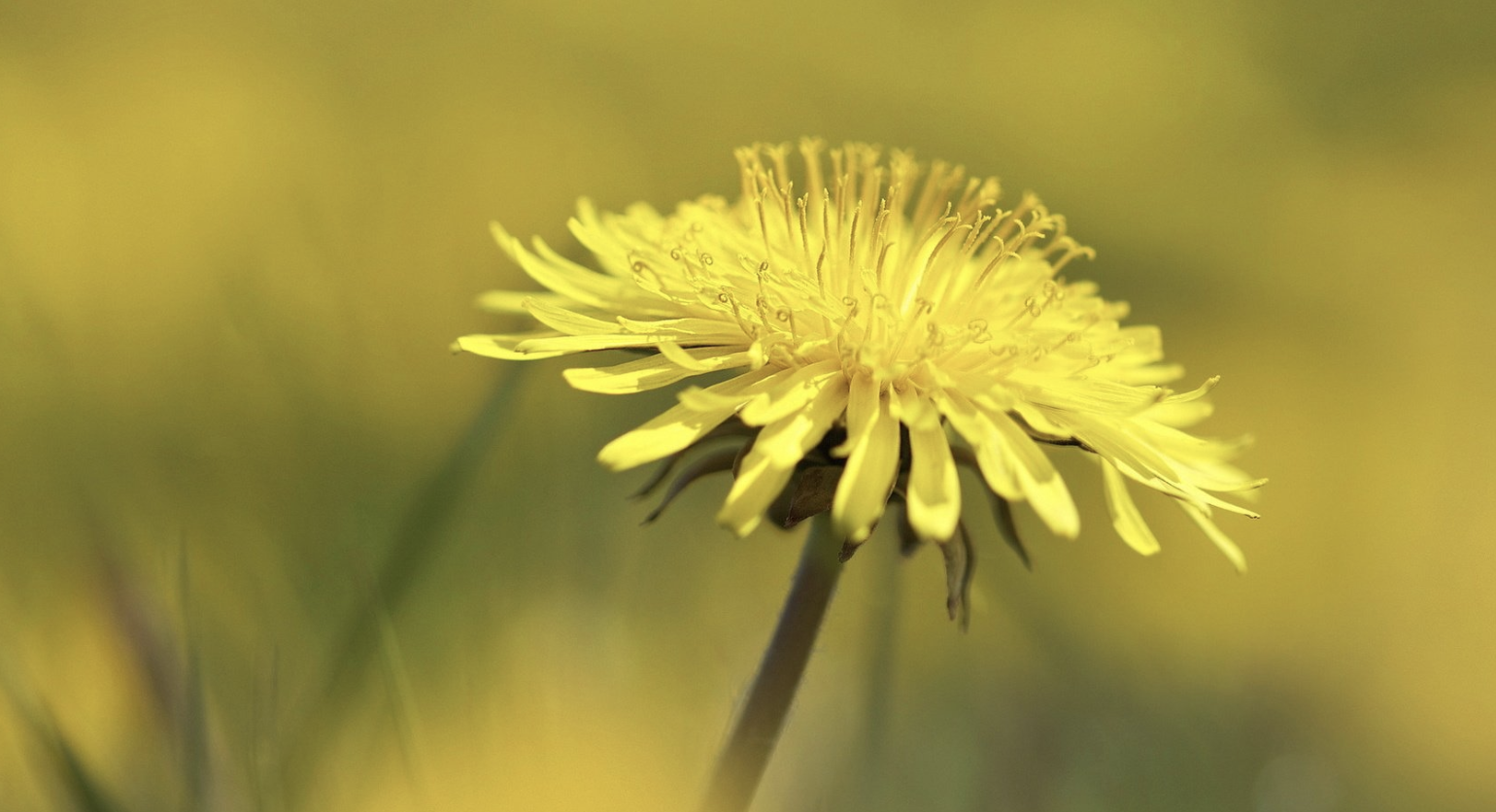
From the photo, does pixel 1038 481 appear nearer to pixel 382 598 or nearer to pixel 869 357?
pixel 869 357

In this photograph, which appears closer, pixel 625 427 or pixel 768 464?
pixel 768 464

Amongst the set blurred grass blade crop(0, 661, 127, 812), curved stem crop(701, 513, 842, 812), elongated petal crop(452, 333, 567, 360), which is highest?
elongated petal crop(452, 333, 567, 360)

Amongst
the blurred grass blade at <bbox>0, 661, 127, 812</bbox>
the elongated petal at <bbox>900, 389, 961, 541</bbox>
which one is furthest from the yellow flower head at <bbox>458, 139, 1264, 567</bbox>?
the blurred grass blade at <bbox>0, 661, 127, 812</bbox>

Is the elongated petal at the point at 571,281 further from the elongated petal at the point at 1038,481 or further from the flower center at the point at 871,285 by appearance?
the elongated petal at the point at 1038,481

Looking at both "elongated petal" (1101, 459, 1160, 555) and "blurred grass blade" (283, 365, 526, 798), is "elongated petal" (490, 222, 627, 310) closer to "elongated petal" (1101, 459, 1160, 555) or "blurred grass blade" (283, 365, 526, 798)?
"blurred grass blade" (283, 365, 526, 798)

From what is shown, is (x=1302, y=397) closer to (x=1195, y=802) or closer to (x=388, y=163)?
(x=1195, y=802)

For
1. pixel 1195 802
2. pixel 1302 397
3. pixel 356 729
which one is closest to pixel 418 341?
pixel 356 729

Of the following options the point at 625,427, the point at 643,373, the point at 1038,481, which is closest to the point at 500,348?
the point at 643,373
